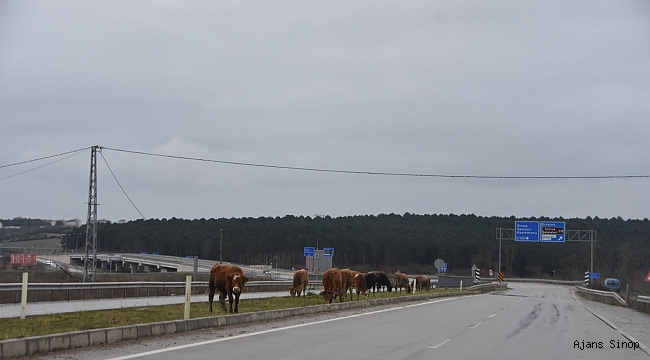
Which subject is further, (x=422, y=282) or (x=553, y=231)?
(x=553, y=231)

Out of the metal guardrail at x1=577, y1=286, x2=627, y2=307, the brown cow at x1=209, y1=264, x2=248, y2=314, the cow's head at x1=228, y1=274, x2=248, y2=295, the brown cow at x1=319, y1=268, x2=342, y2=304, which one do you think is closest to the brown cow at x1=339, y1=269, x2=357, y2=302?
the brown cow at x1=319, y1=268, x2=342, y2=304

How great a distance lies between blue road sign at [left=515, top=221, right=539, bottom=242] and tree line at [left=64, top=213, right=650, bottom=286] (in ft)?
164

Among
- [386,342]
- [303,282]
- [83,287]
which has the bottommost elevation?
[83,287]

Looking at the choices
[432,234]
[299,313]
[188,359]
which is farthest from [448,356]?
[432,234]

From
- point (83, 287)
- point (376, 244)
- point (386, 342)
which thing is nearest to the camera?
point (386, 342)

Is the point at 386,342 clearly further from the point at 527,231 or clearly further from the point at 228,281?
the point at 527,231

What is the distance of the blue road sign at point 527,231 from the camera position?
2958 inches

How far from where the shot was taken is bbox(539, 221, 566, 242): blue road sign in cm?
7369

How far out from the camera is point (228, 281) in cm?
2098

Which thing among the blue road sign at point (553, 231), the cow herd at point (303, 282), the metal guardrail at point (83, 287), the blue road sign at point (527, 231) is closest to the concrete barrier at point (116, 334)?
the cow herd at point (303, 282)

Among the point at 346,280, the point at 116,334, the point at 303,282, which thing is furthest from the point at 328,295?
the point at 116,334

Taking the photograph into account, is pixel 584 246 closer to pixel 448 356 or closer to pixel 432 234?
pixel 432 234

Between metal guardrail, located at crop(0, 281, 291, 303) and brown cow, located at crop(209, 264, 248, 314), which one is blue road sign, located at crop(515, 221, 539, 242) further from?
brown cow, located at crop(209, 264, 248, 314)

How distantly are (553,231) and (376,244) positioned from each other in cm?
6671
